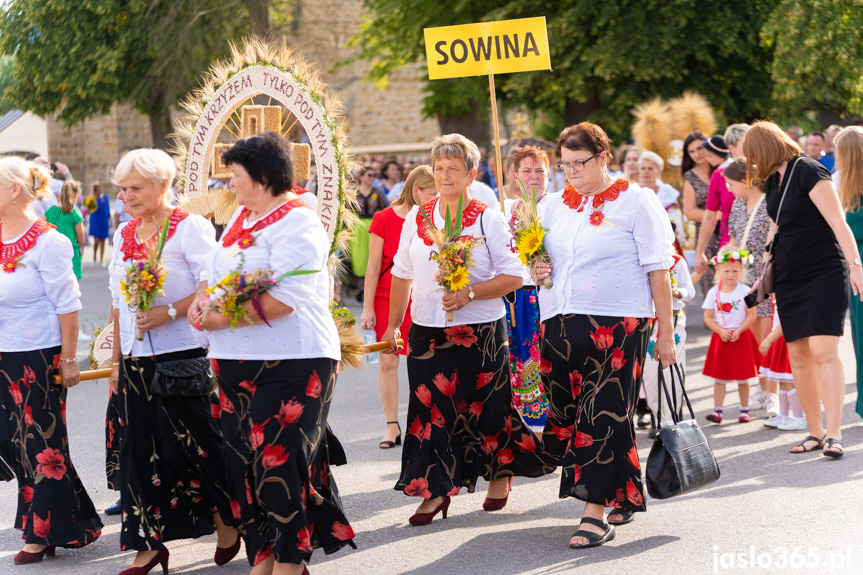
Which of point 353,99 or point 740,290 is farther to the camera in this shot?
point 353,99

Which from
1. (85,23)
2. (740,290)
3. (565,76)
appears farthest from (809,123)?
(740,290)

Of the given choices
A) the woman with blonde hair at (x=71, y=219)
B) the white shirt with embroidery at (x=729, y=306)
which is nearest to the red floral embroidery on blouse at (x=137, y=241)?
the white shirt with embroidery at (x=729, y=306)

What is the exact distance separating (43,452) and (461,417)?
7.00 feet

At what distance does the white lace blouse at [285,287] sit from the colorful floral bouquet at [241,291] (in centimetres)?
4

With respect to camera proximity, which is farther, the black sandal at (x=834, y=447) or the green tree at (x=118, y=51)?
the green tree at (x=118, y=51)

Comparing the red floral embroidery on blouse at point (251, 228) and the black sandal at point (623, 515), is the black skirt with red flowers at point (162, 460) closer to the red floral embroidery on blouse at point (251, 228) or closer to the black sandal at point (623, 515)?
the red floral embroidery on blouse at point (251, 228)

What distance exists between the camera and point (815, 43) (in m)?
17.7

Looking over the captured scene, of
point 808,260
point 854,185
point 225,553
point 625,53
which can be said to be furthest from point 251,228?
point 625,53

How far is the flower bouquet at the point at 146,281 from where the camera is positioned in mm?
4730

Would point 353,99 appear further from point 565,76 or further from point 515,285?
point 515,285

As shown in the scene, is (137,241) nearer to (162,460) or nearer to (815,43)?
(162,460)

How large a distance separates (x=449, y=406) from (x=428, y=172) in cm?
194

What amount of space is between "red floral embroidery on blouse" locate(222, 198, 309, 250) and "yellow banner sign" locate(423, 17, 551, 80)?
3329 millimetres

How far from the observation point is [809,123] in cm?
2631
